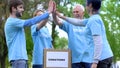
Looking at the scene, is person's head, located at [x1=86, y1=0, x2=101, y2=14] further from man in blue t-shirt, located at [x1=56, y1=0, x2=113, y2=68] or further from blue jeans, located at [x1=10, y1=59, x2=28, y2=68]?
blue jeans, located at [x1=10, y1=59, x2=28, y2=68]

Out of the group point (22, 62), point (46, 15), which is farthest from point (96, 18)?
point (22, 62)

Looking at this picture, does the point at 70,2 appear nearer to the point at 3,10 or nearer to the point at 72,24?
the point at 3,10

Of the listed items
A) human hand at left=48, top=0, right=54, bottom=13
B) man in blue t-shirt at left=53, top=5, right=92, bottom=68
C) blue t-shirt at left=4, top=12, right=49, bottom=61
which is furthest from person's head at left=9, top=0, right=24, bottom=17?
man in blue t-shirt at left=53, top=5, right=92, bottom=68

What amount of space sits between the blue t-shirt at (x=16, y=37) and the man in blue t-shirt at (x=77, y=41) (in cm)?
101

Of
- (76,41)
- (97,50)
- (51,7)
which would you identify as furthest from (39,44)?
(97,50)

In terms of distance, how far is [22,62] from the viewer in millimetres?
7242

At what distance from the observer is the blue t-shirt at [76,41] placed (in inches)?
320

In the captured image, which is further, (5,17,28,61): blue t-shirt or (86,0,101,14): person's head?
(5,17,28,61): blue t-shirt

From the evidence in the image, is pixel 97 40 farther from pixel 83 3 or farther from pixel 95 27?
pixel 83 3

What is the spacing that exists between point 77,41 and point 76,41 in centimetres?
3

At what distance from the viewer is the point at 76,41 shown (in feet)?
26.7

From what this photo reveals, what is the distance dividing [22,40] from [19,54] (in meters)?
0.25

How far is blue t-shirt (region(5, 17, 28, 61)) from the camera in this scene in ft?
23.8

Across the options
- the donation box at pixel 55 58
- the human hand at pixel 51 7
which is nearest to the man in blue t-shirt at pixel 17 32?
the human hand at pixel 51 7
